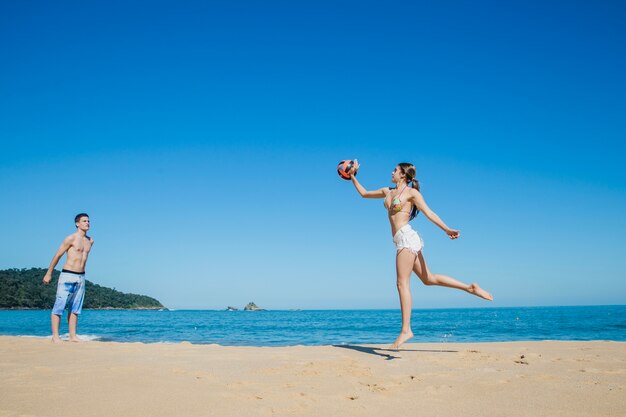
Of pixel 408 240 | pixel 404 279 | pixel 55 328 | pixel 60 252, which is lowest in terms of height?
pixel 55 328

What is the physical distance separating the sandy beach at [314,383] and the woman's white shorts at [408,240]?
1.38 m

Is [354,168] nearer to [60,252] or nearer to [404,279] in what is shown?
[404,279]

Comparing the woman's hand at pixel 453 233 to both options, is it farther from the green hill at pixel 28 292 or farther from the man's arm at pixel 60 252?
the green hill at pixel 28 292

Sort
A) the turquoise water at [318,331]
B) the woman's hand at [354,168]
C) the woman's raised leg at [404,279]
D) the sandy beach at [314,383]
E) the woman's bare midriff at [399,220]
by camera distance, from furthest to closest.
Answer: the turquoise water at [318,331]
the woman's hand at [354,168]
the woman's bare midriff at [399,220]
the woman's raised leg at [404,279]
the sandy beach at [314,383]

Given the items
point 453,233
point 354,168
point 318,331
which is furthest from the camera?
point 318,331

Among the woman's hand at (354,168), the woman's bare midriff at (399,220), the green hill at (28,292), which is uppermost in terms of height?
the woman's hand at (354,168)

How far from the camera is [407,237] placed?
579 cm

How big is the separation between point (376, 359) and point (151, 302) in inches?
5683

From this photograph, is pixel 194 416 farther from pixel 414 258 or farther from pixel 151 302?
pixel 151 302

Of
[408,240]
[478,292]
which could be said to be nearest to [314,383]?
[408,240]

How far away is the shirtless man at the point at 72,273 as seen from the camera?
7.75m

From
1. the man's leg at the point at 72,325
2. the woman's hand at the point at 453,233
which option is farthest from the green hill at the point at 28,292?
the woman's hand at the point at 453,233

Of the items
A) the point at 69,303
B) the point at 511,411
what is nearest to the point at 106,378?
the point at 511,411

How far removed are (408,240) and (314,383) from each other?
2.57 m
